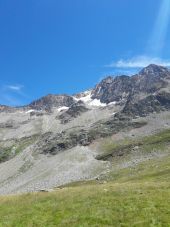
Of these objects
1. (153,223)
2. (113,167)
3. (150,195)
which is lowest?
(153,223)

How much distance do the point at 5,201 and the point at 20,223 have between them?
39.8ft

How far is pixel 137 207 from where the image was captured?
3762 cm

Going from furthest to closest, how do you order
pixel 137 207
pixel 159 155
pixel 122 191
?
pixel 159 155, pixel 122 191, pixel 137 207

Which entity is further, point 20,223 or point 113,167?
point 113,167

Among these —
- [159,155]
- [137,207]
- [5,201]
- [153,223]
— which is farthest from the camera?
[159,155]

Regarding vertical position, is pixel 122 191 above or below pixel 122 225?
above

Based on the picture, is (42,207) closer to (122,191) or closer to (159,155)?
(122,191)

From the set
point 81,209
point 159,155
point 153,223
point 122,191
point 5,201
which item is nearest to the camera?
point 153,223

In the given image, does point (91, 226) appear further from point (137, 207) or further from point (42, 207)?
point (42, 207)

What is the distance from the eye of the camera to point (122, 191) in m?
44.3

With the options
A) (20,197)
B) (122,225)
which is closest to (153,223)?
(122,225)

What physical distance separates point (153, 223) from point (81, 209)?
30.3ft

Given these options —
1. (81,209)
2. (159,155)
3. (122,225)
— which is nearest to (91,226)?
(122,225)

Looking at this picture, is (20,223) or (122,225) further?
(20,223)
